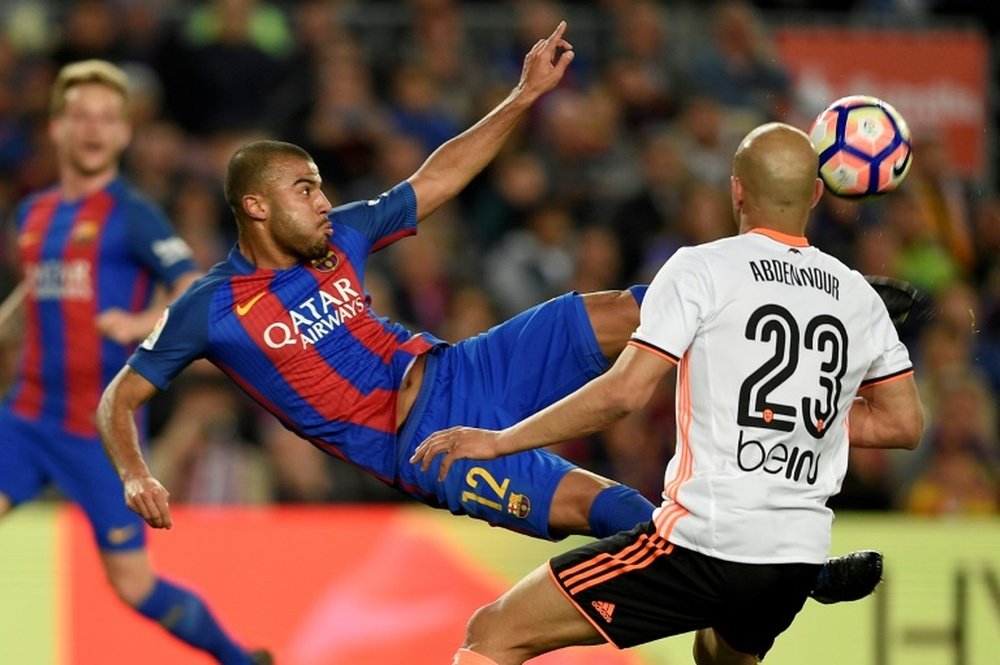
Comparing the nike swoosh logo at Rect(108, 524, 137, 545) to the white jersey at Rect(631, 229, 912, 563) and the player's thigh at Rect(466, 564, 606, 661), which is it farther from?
the white jersey at Rect(631, 229, 912, 563)

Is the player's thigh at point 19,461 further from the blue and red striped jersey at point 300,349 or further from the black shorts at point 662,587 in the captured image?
the black shorts at point 662,587

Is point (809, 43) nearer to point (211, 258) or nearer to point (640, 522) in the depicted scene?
point (211, 258)

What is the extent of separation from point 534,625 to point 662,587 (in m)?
0.37

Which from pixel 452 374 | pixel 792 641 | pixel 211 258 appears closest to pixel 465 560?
pixel 792 641

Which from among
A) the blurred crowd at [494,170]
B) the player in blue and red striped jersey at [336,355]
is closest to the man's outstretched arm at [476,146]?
the player in blue and red striped jersey at [336,355]

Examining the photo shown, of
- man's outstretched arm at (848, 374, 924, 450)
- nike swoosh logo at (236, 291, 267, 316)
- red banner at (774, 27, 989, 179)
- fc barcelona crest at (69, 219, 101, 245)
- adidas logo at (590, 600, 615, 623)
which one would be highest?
red banner at (774, 27, 989, 179)

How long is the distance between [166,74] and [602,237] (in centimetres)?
297

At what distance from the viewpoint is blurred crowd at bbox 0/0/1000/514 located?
884 centimetres

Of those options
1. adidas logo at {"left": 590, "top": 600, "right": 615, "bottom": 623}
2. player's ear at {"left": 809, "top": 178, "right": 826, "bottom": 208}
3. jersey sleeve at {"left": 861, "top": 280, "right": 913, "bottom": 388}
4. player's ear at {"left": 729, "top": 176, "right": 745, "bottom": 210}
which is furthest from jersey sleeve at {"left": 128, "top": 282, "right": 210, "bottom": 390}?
jersey sleeve at {"left": 861, "top": 280, "right": 913, "bottom": 388}

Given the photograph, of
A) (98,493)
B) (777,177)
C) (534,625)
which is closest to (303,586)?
(98,493)

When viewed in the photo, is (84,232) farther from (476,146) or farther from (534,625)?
(534,625)

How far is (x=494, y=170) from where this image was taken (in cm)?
1031

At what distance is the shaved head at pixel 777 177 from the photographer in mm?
4250

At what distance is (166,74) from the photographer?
10.2 m
